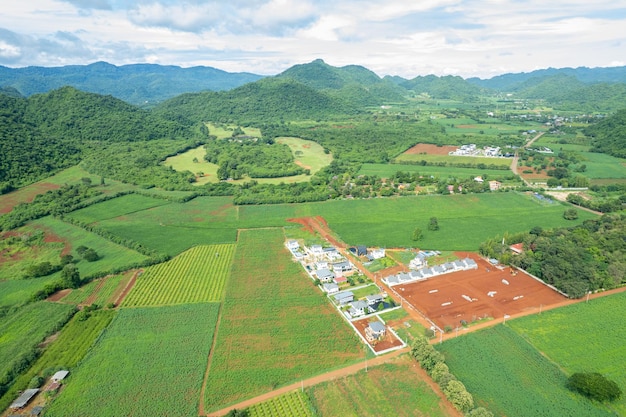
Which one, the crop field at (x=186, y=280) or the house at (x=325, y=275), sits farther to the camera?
the house at (x=325, y=275)

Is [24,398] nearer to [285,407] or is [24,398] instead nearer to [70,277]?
[70,277]

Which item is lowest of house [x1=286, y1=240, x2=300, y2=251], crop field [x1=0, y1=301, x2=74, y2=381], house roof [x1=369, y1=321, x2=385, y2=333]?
crop field [x1=0, y1=301, x2=74, y2=381]

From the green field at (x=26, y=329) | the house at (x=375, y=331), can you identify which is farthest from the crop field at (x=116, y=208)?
the house at (x=375, y=331)

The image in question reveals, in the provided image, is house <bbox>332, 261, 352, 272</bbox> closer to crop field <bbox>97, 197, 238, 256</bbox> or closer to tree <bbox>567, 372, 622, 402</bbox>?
crop field <bbox>97, 197, 238, 256</bbox>

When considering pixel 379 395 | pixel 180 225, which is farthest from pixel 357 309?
pixel 180 225

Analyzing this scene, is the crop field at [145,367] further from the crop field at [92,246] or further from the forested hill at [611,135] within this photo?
the forested hill at [611,135]

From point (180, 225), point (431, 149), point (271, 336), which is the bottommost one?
point (271, 336)

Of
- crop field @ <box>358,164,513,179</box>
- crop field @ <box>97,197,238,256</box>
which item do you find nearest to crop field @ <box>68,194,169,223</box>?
crop field @ <box>97,197,238,256</box>
